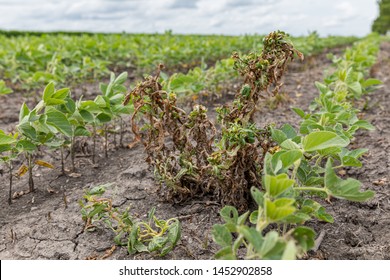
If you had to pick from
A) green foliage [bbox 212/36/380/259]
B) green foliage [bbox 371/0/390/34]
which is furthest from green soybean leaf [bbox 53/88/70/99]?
green foliage [bbox 371/0/390/34]

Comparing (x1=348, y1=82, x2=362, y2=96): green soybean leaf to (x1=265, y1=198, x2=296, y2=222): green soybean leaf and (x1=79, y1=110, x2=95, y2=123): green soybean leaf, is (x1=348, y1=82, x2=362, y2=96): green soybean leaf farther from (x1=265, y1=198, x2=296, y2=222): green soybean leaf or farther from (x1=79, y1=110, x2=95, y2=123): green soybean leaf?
(x1=265, y1=198, x2=296, y2=222): green soybean leaf

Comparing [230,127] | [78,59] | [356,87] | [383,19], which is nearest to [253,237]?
[230,127]

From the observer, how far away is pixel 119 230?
6.33 feet

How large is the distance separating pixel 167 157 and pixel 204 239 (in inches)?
18.3

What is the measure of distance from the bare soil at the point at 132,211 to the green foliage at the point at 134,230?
40 mm

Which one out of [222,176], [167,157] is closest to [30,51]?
[167,157]

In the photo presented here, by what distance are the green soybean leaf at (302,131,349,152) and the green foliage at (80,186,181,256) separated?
0.61 m

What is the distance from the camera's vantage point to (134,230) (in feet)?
5.97

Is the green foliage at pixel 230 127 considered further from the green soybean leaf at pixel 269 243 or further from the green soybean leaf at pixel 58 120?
the green soybean leaf at pixel 269 243

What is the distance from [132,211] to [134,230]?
41 cm

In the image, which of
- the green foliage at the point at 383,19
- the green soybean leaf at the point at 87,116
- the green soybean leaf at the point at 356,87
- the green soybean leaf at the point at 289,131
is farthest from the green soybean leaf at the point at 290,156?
the green foliage at the point at 383,19

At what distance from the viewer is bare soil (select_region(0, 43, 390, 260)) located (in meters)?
1.93

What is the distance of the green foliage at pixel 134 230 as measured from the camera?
70.6 inches
